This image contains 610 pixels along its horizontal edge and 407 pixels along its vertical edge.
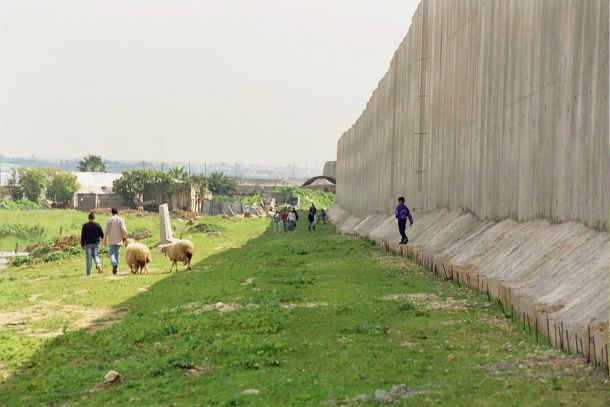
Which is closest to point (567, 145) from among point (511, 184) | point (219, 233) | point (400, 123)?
point (511, 184)

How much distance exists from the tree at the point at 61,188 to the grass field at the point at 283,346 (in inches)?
3273

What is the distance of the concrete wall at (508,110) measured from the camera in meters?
10.9

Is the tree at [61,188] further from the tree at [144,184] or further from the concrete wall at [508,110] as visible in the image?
the concrete wall at [508,110]

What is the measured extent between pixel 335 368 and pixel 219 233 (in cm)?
3283

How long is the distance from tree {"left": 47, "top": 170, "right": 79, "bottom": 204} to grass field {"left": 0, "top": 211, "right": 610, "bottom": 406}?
Answer: 83130 mm

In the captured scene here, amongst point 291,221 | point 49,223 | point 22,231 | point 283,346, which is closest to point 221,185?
point 49,223

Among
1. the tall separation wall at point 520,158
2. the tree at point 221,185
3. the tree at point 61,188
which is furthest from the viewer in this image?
the tree at point 221,185

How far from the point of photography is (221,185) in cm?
11500

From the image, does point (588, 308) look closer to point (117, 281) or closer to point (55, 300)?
point (55, 300)

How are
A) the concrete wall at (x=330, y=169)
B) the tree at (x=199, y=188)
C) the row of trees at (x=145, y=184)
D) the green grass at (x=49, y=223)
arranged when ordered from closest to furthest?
the green grass at (x=49, y=223) < the row of trees at (x=145, y=184) < the tree at (x=199, y=188) < the concrete wall at (x=330, y=169)

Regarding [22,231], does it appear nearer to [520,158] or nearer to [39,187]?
[520,158]

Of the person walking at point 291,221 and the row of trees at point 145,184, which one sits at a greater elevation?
the row of trees at point 145,184

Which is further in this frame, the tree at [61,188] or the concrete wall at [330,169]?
the concrete wall at [330,169]

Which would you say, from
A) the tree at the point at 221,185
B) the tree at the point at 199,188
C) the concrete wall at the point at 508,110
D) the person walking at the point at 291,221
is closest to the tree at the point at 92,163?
the tree at the point at 221,185
